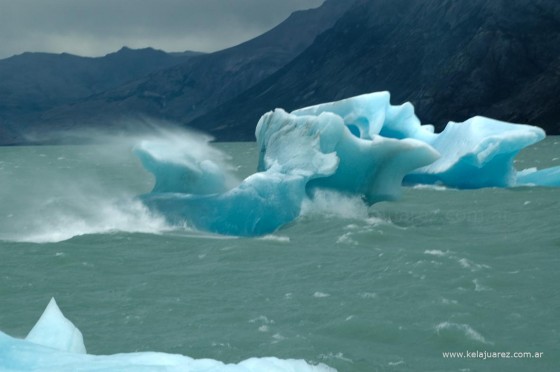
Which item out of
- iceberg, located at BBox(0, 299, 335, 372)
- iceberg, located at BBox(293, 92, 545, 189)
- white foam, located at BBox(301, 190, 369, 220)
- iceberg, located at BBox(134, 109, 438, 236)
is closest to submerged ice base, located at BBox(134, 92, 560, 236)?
iceberg, located at BBox(134, 109, 438, 236)

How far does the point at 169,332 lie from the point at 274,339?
1.44m

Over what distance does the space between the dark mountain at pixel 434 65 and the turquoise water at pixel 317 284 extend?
76.7m

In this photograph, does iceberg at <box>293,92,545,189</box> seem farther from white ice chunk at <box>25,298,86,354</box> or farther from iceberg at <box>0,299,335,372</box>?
iceberg at <box>0,299,335,372</box>

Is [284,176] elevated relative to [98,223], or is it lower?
elevated

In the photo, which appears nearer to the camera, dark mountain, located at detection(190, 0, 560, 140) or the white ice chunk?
the white ice chunk

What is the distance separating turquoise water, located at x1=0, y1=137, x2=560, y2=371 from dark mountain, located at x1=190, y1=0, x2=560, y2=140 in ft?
252

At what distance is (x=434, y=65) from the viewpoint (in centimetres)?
12438

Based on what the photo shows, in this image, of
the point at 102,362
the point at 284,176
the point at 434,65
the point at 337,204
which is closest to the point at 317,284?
the point at 284,176

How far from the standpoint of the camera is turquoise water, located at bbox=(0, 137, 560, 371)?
10602 millimetres

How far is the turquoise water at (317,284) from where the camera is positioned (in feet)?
34.8

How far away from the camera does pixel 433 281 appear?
13.3 m

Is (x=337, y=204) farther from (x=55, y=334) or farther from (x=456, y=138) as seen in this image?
(x=55, y=334)

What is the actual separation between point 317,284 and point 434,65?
114491 millimetres

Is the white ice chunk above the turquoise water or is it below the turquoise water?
below
